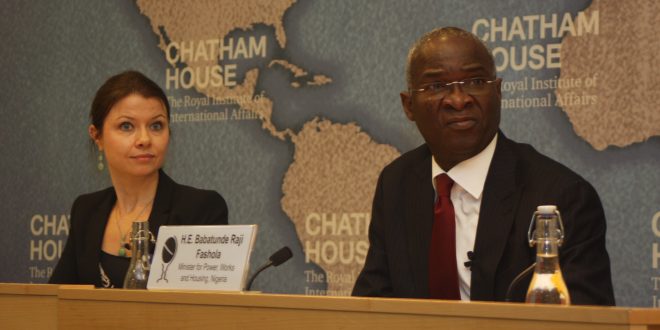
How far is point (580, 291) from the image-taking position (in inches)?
86.2

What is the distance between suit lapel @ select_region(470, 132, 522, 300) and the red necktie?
78 millimetres

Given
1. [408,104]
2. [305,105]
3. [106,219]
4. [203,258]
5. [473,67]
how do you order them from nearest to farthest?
[203,258] < [473,67] < [408,104] < [106,219] < [305,105]

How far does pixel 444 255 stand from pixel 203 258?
0.62 metres

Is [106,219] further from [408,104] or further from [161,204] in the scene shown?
[408,104]

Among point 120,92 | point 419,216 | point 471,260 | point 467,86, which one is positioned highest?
point 120,92

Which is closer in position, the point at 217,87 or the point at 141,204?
the point at 141,204

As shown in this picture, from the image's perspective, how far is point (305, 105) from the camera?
13.0 ft

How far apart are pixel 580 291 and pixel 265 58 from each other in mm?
2147

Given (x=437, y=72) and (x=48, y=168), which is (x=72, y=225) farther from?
(x=437, y=72)

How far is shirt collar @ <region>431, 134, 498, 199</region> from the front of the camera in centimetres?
251

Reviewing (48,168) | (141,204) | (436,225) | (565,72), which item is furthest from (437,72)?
(48,168)

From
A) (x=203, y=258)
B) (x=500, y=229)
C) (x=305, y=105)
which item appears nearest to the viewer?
(x=203, y=258)

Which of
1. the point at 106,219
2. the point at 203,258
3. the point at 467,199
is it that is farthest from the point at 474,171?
the point at 106,219

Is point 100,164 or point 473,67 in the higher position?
point 473,67
